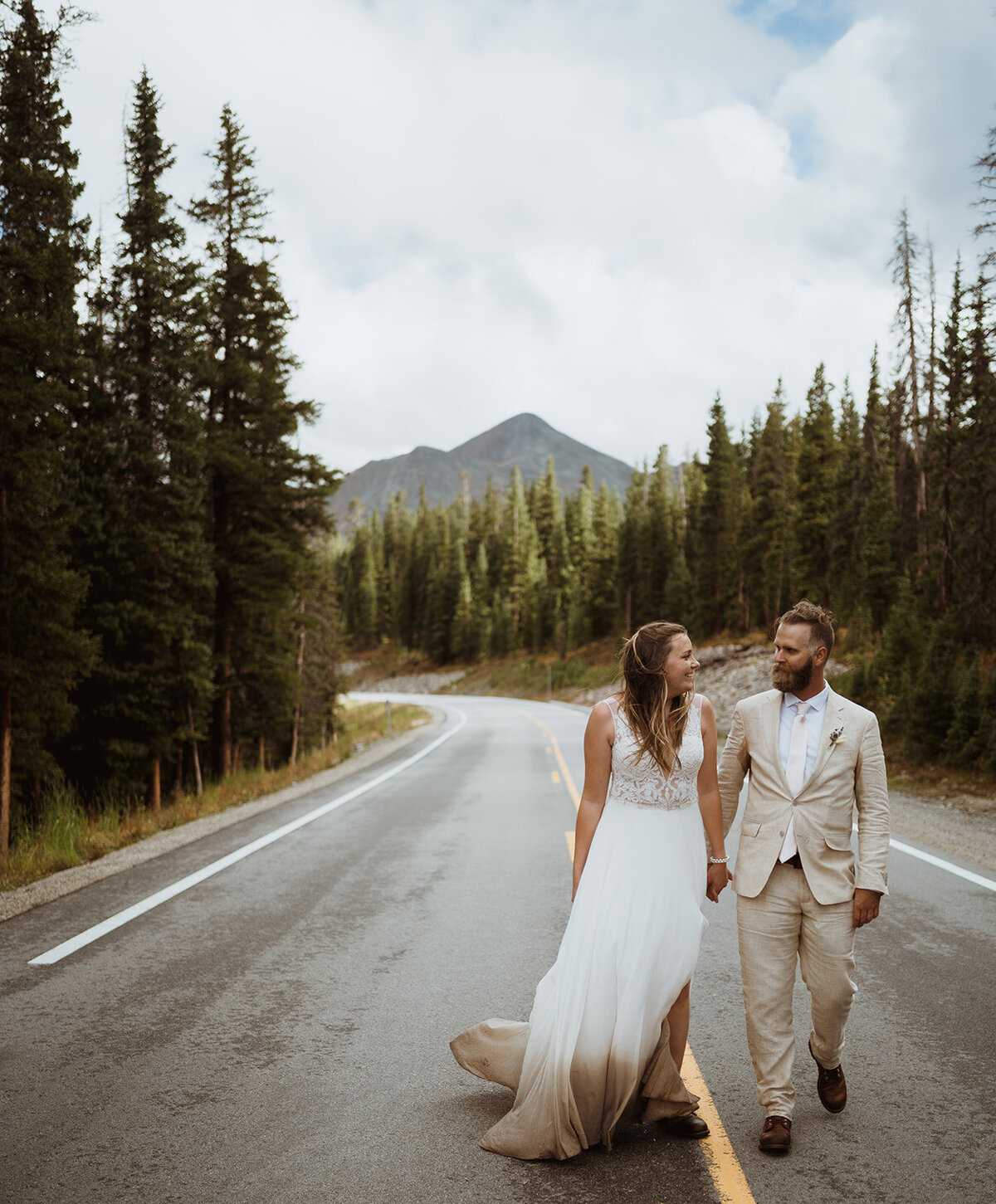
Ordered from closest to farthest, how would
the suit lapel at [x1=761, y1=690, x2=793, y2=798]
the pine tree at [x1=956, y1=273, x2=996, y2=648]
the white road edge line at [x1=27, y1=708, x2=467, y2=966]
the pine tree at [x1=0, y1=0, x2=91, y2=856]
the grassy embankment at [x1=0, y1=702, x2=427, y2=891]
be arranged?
1. the suit lapel at [x1=761, y1=690, x2=793, y2=798]
2. the white road edge line at [x1=27, y1=708, x2=467, y2=966]
3. the grassy embankment at [x1=0, y1=702, x2=427, y2=891]
4. the pine tree at [x1=0, y1=0, x2=91, y2=856]
5. the pine tree at [x1=956, y1=273, x2=996, y2=648]

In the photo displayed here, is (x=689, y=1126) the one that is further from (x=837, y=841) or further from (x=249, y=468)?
(x=249, y=468)

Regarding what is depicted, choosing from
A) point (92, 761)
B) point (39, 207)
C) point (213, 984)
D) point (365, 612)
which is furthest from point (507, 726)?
point (365, 612)

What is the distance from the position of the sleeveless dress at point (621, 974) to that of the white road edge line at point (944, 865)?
459cm

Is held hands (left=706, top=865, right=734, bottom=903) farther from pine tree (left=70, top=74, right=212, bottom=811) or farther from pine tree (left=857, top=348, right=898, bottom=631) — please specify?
pine tree (left=857, top=348, right=898, bottom=631)

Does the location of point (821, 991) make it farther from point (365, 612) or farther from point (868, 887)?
point (365, 612)

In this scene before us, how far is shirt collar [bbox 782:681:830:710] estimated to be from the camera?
407 centimetres

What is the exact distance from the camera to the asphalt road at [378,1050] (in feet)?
11.5

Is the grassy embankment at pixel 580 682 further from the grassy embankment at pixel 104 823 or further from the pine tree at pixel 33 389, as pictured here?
the pine tree at pixel 33 389

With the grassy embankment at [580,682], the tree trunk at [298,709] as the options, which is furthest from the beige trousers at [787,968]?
the tree trunk at [298,709]

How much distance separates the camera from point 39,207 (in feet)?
52.3

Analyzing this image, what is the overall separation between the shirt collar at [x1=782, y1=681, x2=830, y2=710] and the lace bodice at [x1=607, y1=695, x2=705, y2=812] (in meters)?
0.49

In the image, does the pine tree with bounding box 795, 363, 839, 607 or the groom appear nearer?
the groom

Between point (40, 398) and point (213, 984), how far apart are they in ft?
40.1

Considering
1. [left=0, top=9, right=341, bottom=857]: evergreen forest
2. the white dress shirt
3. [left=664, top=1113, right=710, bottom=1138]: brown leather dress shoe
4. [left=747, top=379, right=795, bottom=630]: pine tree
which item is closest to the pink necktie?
the white dress shirt
